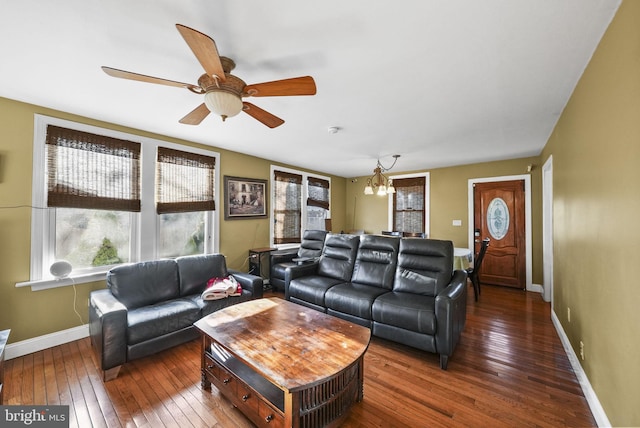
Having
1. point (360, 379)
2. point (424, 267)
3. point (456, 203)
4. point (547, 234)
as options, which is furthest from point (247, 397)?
point (456, 203)

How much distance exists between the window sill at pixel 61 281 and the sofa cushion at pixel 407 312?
10.3 ft

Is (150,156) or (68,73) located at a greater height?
(68,73)

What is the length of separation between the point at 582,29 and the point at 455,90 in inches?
31.7

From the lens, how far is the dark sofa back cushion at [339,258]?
346 centimetres

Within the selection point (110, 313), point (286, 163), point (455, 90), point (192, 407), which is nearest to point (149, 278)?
point (110, 313)

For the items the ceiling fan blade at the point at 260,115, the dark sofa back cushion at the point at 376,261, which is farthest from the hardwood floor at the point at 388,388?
the ceiling fan blade at the point at 260,115

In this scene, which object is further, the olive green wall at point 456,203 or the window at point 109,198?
the olive green wall at point 456,203

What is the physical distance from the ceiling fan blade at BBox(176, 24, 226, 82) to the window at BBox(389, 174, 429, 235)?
16.9ft

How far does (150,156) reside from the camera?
10.9 ft

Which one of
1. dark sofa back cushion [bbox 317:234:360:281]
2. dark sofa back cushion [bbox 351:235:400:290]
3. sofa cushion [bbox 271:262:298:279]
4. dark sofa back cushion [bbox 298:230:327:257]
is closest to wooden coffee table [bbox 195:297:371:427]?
dark sofa back cushion [bbox 351:235:400:290]

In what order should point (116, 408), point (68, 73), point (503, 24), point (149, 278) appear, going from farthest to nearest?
1. point (149, 278)
2. point (68, 73)
3. point (116, 408)
4. point (503, 24)

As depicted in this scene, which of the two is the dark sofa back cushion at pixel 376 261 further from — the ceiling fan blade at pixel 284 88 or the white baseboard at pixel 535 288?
the white baseboard at pixel 535 288

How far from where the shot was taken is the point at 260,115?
208 centimetres

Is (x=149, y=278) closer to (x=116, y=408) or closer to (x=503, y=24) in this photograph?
(x=116, y=408)
